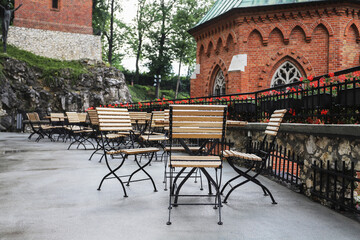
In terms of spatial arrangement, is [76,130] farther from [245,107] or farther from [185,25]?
[185,25]

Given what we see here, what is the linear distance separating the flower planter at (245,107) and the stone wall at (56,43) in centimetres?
2404

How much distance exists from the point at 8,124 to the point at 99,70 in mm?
9965

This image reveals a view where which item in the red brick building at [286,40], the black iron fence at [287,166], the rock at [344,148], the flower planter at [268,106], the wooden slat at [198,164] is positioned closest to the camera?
the wooden slat at [198,164]

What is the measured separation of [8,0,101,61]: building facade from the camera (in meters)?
26.9

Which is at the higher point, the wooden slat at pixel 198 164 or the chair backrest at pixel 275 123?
the chair backrest at pixel 275 123

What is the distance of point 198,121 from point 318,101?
7.40ft

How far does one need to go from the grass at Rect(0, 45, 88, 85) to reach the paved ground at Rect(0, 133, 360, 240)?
21328 mm

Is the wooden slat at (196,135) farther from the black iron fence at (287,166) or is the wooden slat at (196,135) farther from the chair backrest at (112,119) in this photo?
the chair backrest at (112,119)

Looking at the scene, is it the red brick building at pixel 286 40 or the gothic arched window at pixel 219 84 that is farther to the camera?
the gothic arched window at pixel 219 84

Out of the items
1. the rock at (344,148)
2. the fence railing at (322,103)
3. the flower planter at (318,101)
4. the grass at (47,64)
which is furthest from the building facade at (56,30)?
the rock at (344,148)

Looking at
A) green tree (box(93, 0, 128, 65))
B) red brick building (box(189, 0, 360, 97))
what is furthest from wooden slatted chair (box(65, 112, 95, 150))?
green tree (box(93, 0, 128, 65))

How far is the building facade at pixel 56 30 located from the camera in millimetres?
26859

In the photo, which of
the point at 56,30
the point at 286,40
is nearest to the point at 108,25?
the point at 56,30

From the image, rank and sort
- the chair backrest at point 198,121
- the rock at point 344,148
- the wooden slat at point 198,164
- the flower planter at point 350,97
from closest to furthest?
the wooden slat at point 198,164, the chair backrest at point 198,121, the rock at point 344,148, the flower planter at point 350,97
